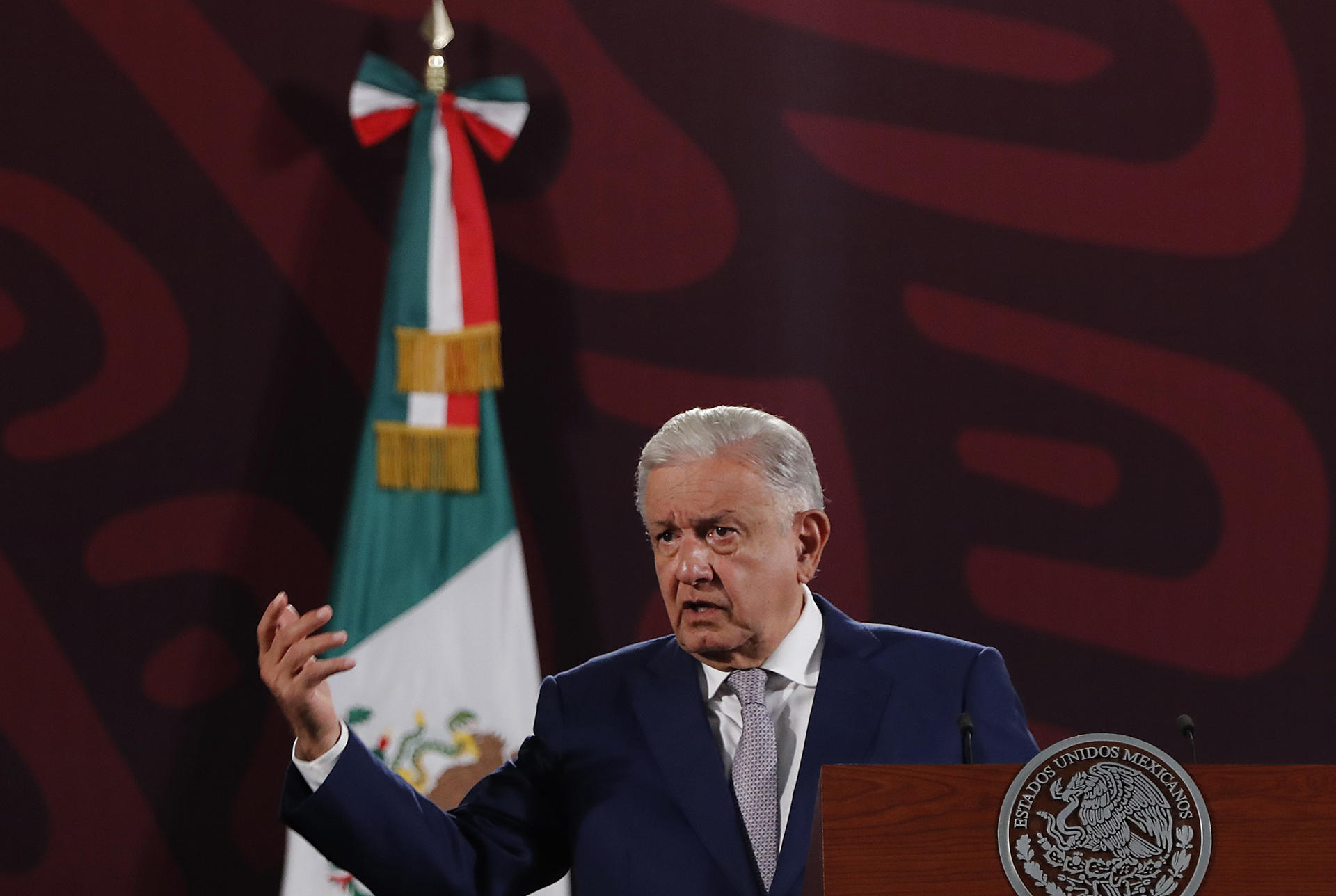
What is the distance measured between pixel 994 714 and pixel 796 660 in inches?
11.0

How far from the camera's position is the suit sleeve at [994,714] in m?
1.96

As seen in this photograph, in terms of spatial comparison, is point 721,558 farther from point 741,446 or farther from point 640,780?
point 640,780

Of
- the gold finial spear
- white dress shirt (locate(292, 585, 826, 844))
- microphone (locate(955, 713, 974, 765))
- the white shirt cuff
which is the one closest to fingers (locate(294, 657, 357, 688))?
the white shirt cuff

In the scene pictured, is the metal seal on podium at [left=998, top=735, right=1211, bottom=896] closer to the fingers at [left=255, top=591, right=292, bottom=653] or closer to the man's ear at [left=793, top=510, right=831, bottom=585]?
the man's ear at [left=793, top=510, right=831, bottom=585]

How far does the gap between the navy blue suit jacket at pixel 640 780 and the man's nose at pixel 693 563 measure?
0.16 metres

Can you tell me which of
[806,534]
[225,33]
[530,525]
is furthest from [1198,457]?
[225,33]

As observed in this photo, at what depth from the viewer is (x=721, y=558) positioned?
2037mm

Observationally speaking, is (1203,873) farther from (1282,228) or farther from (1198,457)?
(1282,228)

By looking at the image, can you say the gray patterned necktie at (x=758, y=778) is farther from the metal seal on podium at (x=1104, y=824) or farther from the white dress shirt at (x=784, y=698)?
the metal seal on podium at (x=1104, y=824)

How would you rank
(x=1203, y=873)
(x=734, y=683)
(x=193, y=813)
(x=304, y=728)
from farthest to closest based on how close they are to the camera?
(x=193, y=813) → (x=734, y=683) → (x=304, y=728) → (x=1203, y=873)

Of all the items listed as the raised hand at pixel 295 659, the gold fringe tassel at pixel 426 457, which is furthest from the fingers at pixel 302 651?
the gold fringe tassel at pixel 426 457

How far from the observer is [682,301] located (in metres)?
3.81

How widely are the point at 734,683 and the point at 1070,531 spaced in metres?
1.88

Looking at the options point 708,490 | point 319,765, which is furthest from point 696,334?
point 319,765
